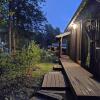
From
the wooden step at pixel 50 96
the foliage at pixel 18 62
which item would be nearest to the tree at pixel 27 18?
the foliage at pixel 18 62

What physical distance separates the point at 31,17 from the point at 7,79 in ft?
94.6

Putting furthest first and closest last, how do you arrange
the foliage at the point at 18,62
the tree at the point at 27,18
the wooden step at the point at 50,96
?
the tree at the point at 27,18 → the foliage at the point at 18,62 → the wooden step at the point at 50,96

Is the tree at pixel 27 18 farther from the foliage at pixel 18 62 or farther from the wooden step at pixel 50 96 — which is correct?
the wooden step at pixel 50 96

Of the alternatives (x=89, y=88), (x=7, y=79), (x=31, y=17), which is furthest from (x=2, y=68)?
(x=31, y=17)

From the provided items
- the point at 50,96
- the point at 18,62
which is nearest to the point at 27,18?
the point at 18,62

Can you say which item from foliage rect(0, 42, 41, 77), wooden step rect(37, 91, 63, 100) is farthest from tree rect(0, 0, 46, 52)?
wooden step rect(37, 91, 63, 100)

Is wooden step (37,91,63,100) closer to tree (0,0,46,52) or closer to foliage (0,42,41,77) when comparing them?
foliage (0,42,41,77)

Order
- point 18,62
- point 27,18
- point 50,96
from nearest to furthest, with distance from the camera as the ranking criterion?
point 50,96 → point 18,62 → point 27,18

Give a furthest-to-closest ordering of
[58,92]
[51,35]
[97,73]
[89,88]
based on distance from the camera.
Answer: [51,35], [97,73], [58,92], [89,88]

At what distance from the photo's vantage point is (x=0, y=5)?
8945 millimetres

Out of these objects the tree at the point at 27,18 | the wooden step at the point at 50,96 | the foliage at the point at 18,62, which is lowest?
the wooden step at the point at 50,96

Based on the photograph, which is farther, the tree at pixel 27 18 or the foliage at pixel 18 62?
the tree at pixel 27 18

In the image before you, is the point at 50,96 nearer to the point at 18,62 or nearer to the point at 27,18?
the point at 18,62

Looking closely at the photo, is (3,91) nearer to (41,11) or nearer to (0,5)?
(0,5)
